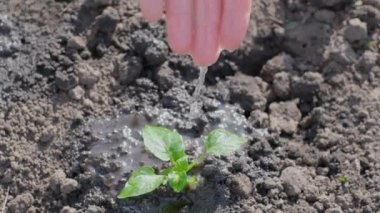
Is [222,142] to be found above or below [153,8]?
below

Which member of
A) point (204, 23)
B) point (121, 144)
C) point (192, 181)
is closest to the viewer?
point (204, 23)

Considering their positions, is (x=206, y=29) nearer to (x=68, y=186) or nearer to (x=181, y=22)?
(x=181, y=22)

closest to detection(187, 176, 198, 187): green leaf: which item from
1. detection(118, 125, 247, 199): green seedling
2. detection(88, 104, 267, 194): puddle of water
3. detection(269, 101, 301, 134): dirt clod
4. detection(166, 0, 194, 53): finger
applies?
detection(118, 125, 247, 199): green seedling

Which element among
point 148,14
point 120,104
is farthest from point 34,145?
point 148,14

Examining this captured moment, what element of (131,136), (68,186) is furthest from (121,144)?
(68,186)

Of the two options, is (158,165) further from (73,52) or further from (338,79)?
(338,79)

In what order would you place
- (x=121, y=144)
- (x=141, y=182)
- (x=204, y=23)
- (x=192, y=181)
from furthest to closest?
(x=121, y=144)
(x=192, y=181)
(x=141, y=182)
(x=204, y=23)

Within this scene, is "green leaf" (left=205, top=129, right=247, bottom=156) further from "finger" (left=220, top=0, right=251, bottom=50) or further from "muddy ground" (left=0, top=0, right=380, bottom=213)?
"finger" (left=220, top=0, right=251, bottom=50)
